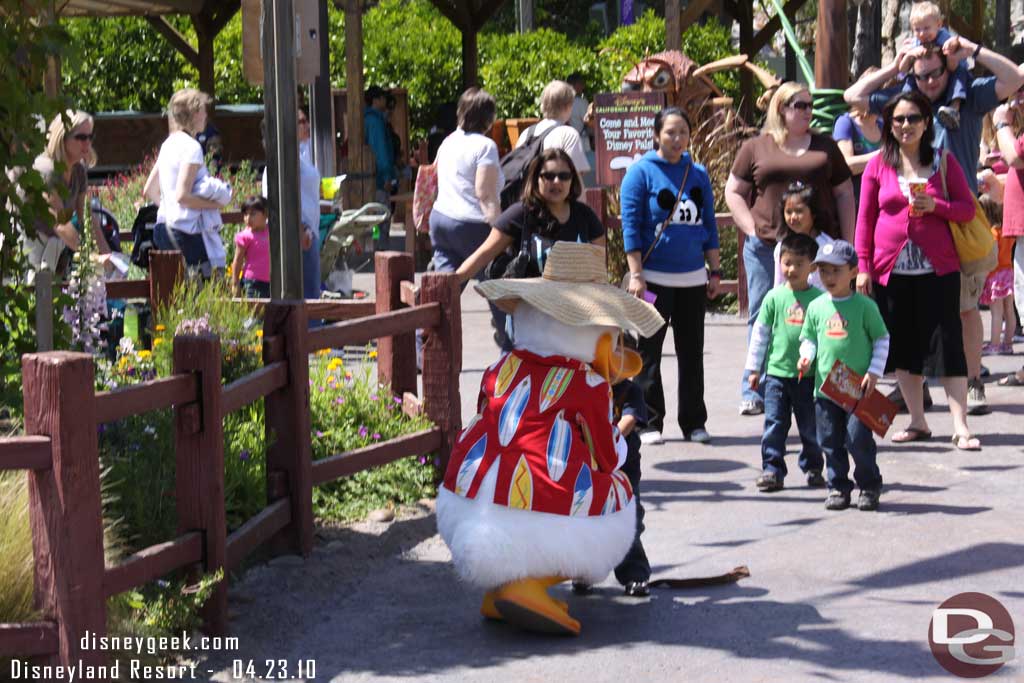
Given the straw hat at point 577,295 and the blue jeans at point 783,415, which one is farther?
the blue jeans at point 783,415

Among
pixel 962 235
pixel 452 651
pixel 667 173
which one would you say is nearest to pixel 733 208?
pixel 667 173

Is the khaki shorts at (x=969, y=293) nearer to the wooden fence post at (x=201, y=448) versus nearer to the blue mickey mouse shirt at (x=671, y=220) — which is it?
Result: the blue mickey mouse shirt at (x=671, y=220)

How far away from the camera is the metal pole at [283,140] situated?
637 centimetres

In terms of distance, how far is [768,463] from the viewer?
7.44 metres

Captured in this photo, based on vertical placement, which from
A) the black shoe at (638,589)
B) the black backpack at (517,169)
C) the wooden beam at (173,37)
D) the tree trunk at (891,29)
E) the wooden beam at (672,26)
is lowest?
the black shoe at (638,589)

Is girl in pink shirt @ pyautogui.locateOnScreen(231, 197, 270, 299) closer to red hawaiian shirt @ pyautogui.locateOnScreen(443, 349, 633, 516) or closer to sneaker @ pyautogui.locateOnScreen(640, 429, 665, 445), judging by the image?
sneaker @ pyautogui.locateOnScreen(640, 429, 665, 445)

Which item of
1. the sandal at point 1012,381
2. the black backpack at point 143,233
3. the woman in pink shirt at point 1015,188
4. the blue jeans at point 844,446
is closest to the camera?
the blue jeans at point 844,446

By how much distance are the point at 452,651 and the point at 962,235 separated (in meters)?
4.36

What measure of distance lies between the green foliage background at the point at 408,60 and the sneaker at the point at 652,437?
14104mm

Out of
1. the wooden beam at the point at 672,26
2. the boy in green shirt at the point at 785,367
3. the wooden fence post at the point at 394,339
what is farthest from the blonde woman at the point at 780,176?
the wooden beam at the point at 672,26

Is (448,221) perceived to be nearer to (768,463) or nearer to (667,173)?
(667,173)

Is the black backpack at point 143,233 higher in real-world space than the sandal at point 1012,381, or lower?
higher

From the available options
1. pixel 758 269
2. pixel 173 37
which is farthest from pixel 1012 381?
pixel 173 37

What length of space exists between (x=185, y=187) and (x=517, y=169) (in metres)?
2.43
